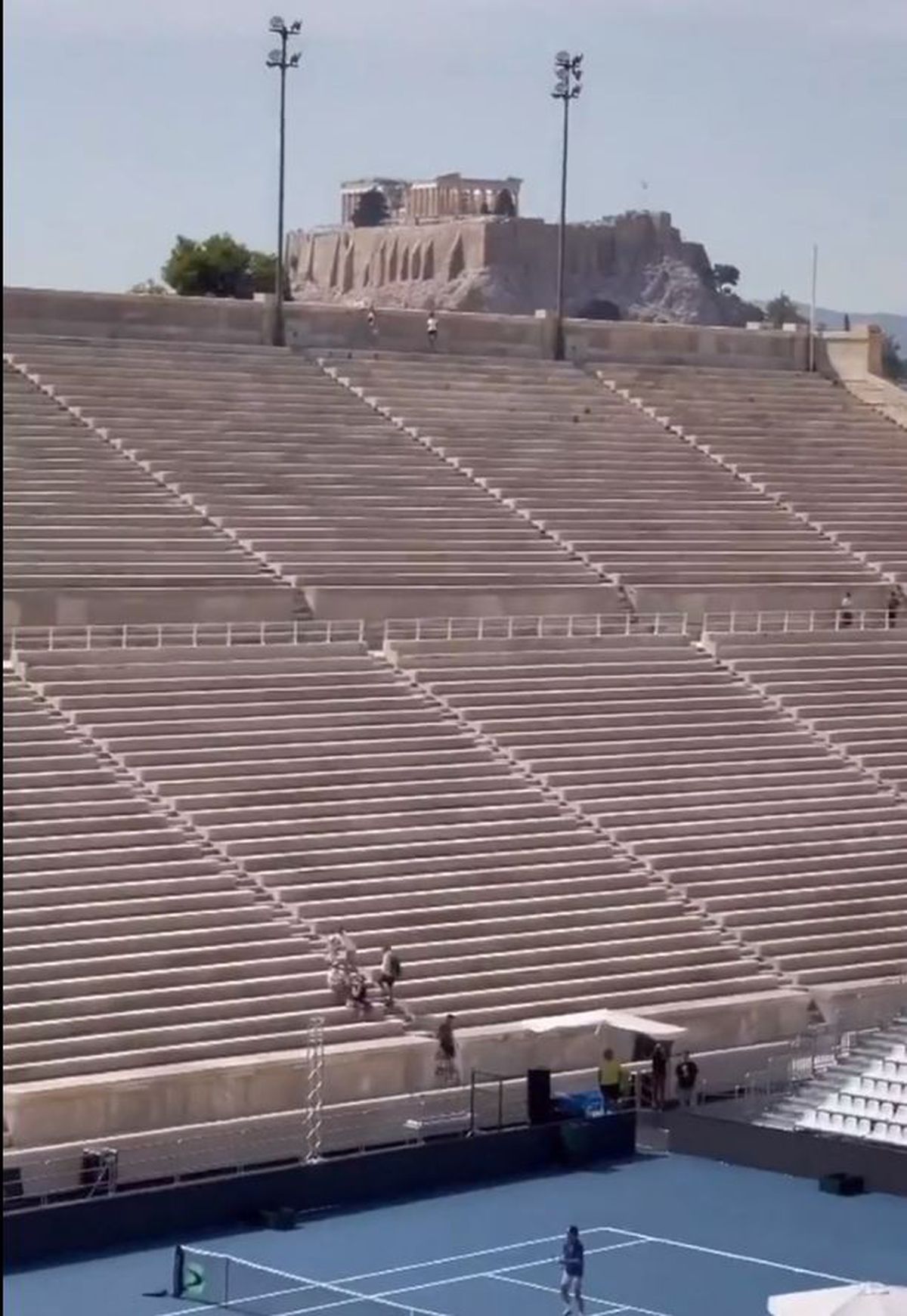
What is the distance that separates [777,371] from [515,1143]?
22.2 metres

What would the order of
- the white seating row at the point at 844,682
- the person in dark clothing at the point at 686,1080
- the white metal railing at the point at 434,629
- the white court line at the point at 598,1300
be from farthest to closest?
the white seating row at the point at 844,682 → the white metal railing at the point at 434,629 → the person in dark clothing at the point at 686,1080 → the white court line at the point at 598,1300

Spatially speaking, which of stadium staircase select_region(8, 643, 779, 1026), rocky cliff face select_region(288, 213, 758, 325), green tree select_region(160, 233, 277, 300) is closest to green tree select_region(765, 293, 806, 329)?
rocky cliff face select_region(288, 213, 758, 325)

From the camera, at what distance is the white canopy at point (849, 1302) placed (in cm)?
1082

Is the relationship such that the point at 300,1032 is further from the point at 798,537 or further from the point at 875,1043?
the point at 798,537

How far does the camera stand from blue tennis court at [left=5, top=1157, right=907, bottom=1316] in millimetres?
12875

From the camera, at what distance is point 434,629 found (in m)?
25.2

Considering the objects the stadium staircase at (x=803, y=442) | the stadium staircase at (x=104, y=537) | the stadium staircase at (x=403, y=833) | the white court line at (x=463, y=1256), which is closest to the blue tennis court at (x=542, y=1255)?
the white court line at (x=463, y=1256)

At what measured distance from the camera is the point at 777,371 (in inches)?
1448

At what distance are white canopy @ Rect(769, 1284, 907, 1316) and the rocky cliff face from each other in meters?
81.2

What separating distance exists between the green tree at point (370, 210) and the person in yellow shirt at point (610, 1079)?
4181 inches

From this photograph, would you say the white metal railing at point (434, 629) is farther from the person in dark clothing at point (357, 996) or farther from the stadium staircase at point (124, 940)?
the person in dark clothing at point (357, 996)

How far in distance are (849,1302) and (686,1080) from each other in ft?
22.3

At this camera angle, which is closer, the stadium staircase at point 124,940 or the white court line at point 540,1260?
the white court line at point 540,1260

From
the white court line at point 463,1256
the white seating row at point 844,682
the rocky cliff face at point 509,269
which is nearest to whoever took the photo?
the white court line at point 463,1256
